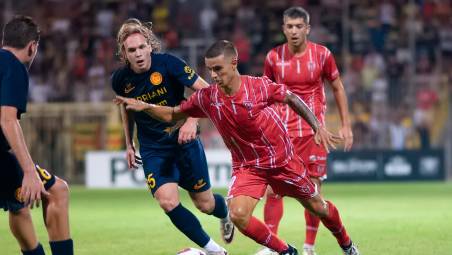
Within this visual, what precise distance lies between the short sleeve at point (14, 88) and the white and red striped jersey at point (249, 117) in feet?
5.42

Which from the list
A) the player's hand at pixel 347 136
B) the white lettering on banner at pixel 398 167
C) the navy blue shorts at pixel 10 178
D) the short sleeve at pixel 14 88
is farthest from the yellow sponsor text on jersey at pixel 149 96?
the white lettering on banner at pixel 398 167

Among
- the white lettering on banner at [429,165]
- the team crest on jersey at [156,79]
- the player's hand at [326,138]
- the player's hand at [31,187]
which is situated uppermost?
the team crest on jersey at [156,79]

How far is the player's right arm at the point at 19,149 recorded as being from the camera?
672 centimetres

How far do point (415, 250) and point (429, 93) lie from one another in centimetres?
1371

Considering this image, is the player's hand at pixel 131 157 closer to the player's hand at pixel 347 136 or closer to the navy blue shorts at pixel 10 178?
the player's hand at pixel 347 136

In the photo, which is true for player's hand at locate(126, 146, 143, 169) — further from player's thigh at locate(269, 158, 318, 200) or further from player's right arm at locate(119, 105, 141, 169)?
player's thigh at locate(269, 158, 318, 200)

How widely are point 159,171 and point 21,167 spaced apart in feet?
7.25

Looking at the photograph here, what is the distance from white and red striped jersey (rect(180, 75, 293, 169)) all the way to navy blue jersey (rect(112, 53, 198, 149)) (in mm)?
945

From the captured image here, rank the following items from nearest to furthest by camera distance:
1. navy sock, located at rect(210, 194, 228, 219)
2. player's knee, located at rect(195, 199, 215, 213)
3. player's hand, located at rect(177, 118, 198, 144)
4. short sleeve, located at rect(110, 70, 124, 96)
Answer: player's hand, located at rect(177, 118, 198, 144)
short sleeve, located at rect(110, 70, 124, 96)
player's knee, located at rect(195, 199, 215, 213)
navy sock, located at rect(210, 194, 228, 219)

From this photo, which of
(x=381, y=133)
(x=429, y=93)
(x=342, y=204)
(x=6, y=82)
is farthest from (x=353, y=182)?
(x=6, y=82)

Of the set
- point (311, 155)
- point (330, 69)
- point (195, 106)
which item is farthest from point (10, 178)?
point (330, 69)

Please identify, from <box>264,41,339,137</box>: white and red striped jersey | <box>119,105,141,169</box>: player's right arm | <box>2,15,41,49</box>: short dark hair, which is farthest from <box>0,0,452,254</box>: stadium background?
<box>2,15,41,49</box>: short dark hair

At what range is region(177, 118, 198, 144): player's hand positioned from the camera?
8.76m

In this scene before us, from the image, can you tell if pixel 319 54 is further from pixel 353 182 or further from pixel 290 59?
pixel 353 182
